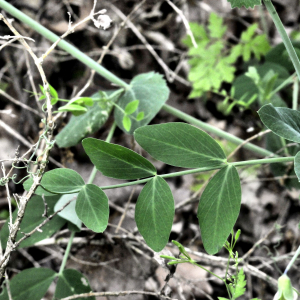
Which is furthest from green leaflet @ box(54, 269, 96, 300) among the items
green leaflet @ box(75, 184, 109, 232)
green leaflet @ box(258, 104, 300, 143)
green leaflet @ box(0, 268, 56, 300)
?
green leaflet @ box(258, 104, 300, 143)

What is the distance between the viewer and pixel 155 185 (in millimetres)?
590

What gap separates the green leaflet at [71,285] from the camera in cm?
72

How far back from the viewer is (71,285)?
73 centimetres

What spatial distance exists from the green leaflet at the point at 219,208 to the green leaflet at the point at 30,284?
416 mm

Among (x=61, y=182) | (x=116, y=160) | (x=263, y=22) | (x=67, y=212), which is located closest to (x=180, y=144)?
(x=116, y=160)

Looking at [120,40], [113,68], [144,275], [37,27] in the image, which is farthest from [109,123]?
[144,275]

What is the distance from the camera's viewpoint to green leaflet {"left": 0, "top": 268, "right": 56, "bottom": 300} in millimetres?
703

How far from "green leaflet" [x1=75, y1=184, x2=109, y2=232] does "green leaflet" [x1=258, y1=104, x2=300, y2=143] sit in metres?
0.31

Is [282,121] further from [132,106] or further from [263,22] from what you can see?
[263,22]

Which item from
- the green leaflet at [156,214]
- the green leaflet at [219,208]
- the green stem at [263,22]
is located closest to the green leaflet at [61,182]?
the green leaflet at [156,214]

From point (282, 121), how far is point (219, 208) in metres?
0.19

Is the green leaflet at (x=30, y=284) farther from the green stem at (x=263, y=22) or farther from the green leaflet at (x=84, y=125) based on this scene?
the green stem at (x=263, y=22)

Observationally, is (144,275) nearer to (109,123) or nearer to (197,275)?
(197,275)

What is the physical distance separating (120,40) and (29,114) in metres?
0.51
